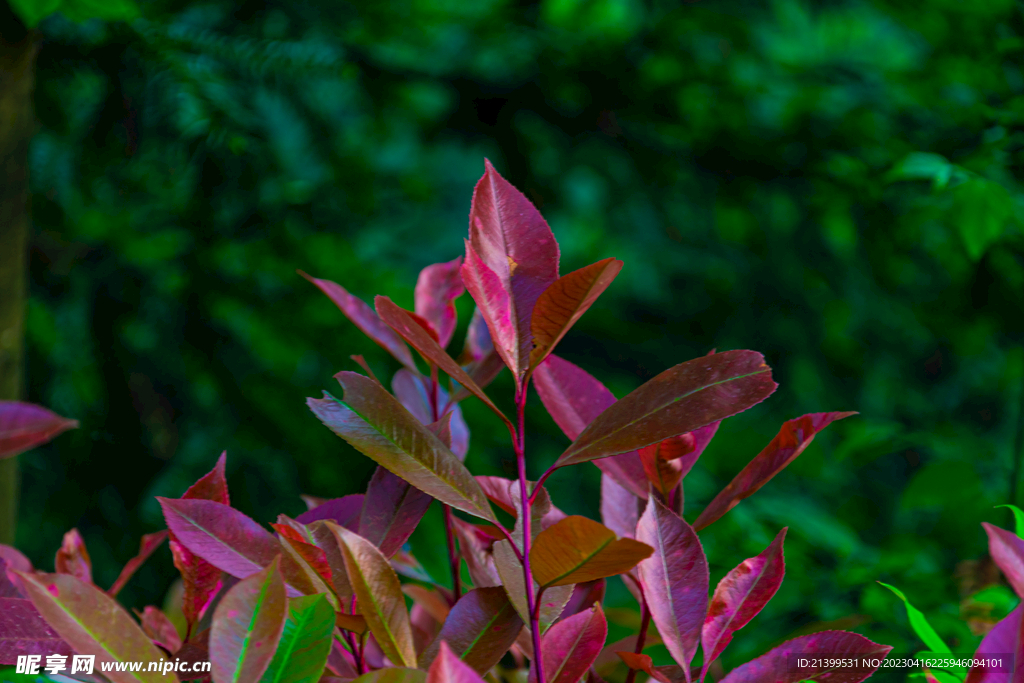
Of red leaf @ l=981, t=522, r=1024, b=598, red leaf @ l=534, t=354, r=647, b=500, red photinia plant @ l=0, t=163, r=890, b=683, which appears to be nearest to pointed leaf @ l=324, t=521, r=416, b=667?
red photinia plant @ l=0, t=163, r=890, b=683

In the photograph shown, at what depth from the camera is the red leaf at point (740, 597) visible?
0.89ft

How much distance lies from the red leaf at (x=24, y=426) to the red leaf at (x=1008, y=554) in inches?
17.7

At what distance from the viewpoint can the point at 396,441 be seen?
0.84 ft

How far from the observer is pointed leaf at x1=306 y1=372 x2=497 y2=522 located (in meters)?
0.25

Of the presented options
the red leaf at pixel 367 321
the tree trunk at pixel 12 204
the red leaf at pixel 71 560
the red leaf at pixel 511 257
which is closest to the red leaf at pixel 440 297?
the red leaf at pixel 367 321

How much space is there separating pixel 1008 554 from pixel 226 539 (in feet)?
0.96

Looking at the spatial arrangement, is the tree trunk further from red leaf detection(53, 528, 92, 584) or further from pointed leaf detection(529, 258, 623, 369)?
pointed leaf detection(529, 258, 623, 369)

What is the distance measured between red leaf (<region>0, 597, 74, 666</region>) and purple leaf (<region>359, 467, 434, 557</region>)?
12 centimetres

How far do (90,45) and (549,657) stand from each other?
3.24 ft

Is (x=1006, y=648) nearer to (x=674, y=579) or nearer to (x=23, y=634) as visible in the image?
(x=674, y=579)

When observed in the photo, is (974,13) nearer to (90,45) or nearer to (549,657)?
(549,657)

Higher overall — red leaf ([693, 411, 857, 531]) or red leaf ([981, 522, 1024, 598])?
red leaf ([693, 411, 857, 531])

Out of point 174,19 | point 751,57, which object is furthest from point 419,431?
point 751,57

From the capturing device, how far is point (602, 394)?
1.06 ft
